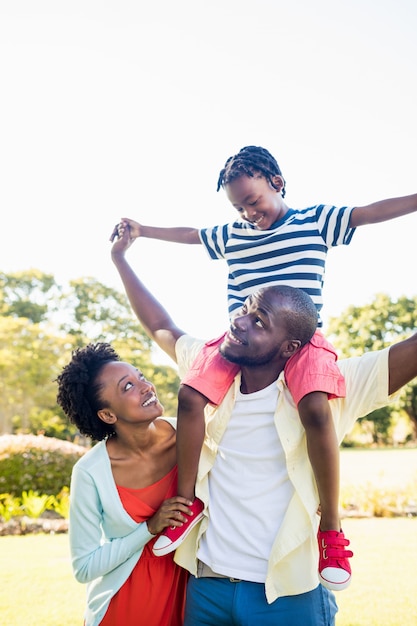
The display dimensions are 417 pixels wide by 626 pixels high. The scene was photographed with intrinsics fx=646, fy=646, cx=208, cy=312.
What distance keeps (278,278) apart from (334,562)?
3.89ft

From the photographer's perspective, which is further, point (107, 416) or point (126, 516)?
point (107, 416)

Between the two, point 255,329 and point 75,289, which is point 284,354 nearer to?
point 255,329

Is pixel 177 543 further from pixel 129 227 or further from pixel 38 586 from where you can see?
pixel 38 586

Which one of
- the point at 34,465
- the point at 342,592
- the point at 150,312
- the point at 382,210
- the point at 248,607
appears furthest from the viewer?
Answer: the point at 34,465

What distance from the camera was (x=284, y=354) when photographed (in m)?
2.33

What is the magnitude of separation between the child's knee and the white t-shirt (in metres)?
0.13

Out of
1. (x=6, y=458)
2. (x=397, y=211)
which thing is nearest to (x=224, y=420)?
(x=397, y=211)

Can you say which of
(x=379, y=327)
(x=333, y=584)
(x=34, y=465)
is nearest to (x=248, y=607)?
(x=333, y=584)

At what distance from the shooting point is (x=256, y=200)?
9.96 feet

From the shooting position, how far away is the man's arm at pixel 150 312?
2.91m

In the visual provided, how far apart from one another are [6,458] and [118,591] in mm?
8210

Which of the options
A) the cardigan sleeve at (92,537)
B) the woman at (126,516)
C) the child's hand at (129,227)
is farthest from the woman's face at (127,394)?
the child's hand at (129,227)

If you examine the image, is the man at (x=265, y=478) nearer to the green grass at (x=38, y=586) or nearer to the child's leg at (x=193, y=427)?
the child's leg at (x=193, y=427)

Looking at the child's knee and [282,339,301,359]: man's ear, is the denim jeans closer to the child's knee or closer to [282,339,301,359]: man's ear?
the child's knee
